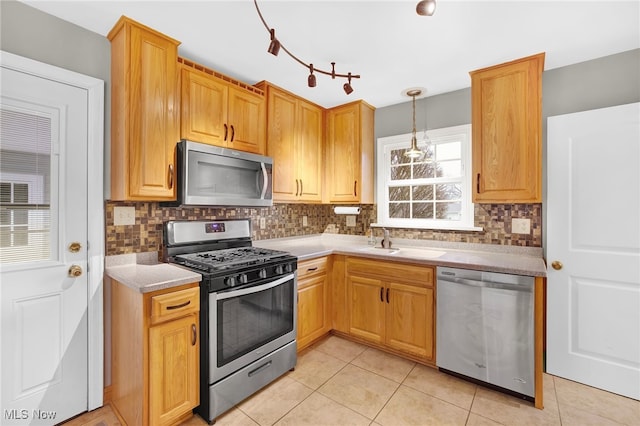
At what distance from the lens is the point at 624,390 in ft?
6.66

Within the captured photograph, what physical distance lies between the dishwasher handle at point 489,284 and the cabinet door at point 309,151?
5.06ft

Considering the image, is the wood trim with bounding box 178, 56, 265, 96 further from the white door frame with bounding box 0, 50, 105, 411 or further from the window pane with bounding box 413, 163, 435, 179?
the window pane with bounding box 413, 163, 435, 179

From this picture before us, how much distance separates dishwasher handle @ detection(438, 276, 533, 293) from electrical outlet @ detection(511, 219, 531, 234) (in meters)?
0.69

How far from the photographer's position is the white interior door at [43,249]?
163cm

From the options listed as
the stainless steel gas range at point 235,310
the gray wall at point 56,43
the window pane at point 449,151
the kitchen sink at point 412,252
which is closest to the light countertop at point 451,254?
the kitchen sink at point 412,252

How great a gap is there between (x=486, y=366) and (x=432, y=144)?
6.61 feet

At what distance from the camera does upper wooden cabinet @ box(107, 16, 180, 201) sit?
181 centimetres

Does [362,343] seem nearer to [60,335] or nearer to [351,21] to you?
[60,335]

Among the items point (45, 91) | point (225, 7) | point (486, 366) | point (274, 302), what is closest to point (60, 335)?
point (274, 302)

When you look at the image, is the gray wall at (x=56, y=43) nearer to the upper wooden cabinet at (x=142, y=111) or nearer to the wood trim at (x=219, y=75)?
the upper wooden cabinet at (x=142, y=111)

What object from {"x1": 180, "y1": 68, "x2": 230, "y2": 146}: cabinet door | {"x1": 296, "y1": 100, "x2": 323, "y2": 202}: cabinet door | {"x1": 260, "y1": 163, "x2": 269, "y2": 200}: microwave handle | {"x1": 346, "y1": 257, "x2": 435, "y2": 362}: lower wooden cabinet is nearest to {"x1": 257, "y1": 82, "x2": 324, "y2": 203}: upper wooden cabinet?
{"x1": 296, "y1": 100, "x2": 323, "y2": 202}: cabinet door

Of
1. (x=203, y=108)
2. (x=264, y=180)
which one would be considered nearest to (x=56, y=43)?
(x=203, y=108)

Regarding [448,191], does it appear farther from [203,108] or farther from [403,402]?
[203,108]

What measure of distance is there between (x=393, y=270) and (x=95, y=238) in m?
2.20
